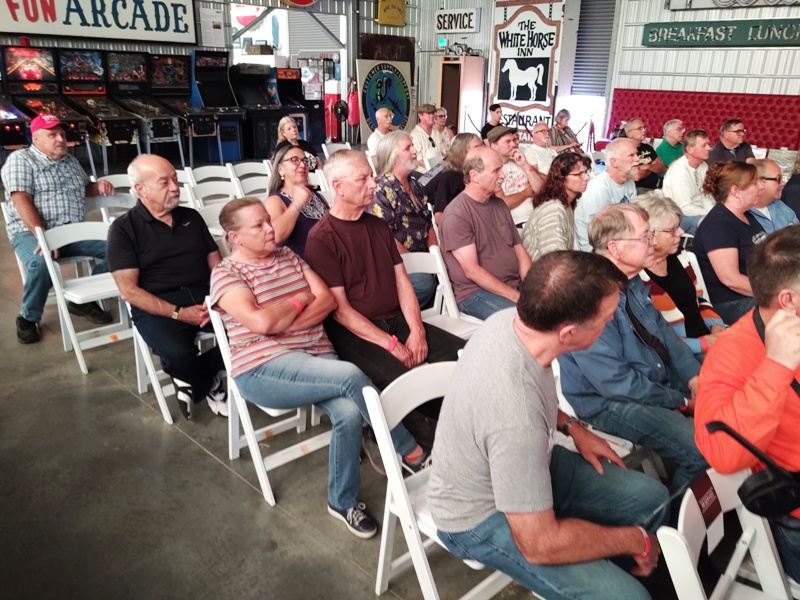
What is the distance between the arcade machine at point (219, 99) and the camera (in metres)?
9.68

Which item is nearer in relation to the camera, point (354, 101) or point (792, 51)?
point (792, 51)

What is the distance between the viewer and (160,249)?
9.27 ft

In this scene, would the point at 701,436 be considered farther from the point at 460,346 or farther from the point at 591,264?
the point at 460,346

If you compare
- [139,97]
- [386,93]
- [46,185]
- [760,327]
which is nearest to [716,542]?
[760,327]

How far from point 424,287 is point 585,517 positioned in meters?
1.91

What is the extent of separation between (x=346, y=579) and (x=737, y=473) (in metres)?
1.23

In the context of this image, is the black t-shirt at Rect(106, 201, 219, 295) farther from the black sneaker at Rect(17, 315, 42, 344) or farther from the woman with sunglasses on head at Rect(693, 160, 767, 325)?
the woman with sunglasses on head at Rect(693, 160, 767, 325)

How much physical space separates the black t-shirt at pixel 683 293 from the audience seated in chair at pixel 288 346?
1.37m

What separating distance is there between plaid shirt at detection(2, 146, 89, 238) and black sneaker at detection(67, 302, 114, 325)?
58cm

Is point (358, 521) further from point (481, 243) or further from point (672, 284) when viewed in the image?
point (672, 284)

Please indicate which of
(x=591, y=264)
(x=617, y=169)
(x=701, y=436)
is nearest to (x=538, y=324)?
(x=591, y=264)

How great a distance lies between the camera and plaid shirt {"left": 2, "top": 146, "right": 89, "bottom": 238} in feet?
11.7

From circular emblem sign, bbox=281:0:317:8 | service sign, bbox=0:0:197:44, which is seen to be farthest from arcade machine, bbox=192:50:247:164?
circular emblem sign, bbox=281:0:317:8

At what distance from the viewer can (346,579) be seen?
1970 mm
